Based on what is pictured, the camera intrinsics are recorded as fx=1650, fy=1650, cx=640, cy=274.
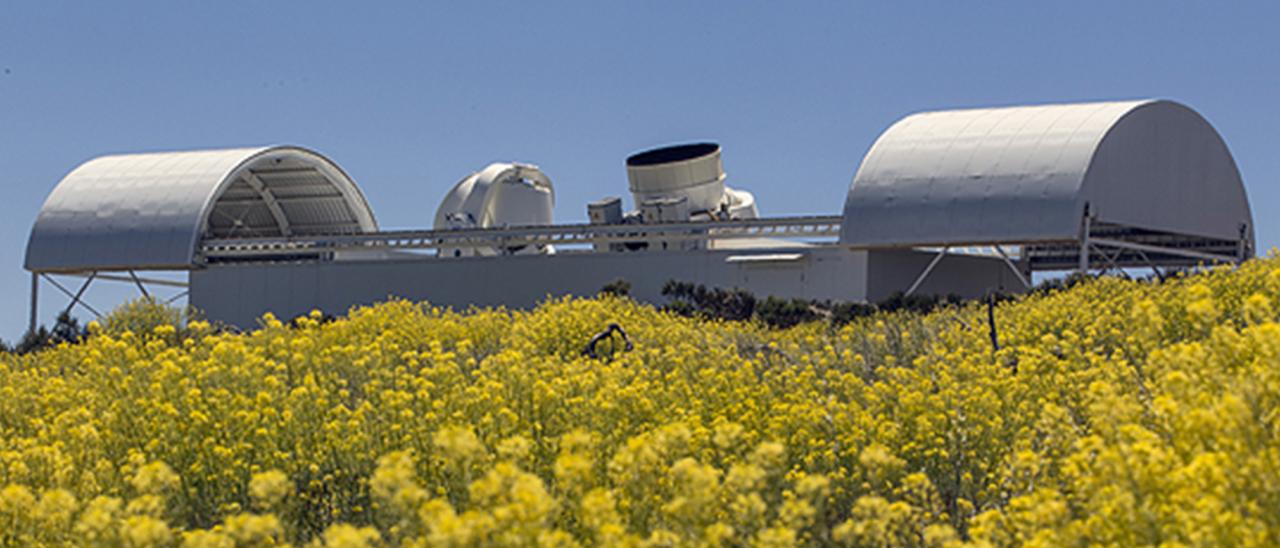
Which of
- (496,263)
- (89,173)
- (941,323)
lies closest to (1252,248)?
(496,263)

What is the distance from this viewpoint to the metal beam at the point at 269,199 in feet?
156

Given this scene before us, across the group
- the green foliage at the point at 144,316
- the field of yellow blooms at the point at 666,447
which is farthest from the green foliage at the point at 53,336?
the field of yellow blooms at the point at 666,447

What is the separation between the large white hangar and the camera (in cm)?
3569

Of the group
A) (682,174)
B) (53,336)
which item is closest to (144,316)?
(53,336)

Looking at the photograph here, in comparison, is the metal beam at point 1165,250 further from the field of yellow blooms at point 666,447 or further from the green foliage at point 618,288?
the field of yellow blooms at point 666,447

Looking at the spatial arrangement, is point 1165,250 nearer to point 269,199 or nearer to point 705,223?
point 705,223

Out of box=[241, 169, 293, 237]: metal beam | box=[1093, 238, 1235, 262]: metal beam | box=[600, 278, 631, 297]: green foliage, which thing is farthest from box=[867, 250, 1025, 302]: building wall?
box=[241, 169, 293, 237]: metal beam

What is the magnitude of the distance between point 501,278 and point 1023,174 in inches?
514

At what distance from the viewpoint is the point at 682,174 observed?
141 ft

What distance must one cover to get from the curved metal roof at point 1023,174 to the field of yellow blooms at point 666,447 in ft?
62.5

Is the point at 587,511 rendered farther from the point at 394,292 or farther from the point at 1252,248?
the point at 1252,248

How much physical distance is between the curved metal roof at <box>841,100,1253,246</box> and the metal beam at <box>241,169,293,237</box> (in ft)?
Result: 62.4

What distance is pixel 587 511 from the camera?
6.61m

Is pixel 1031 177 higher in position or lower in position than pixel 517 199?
higher
